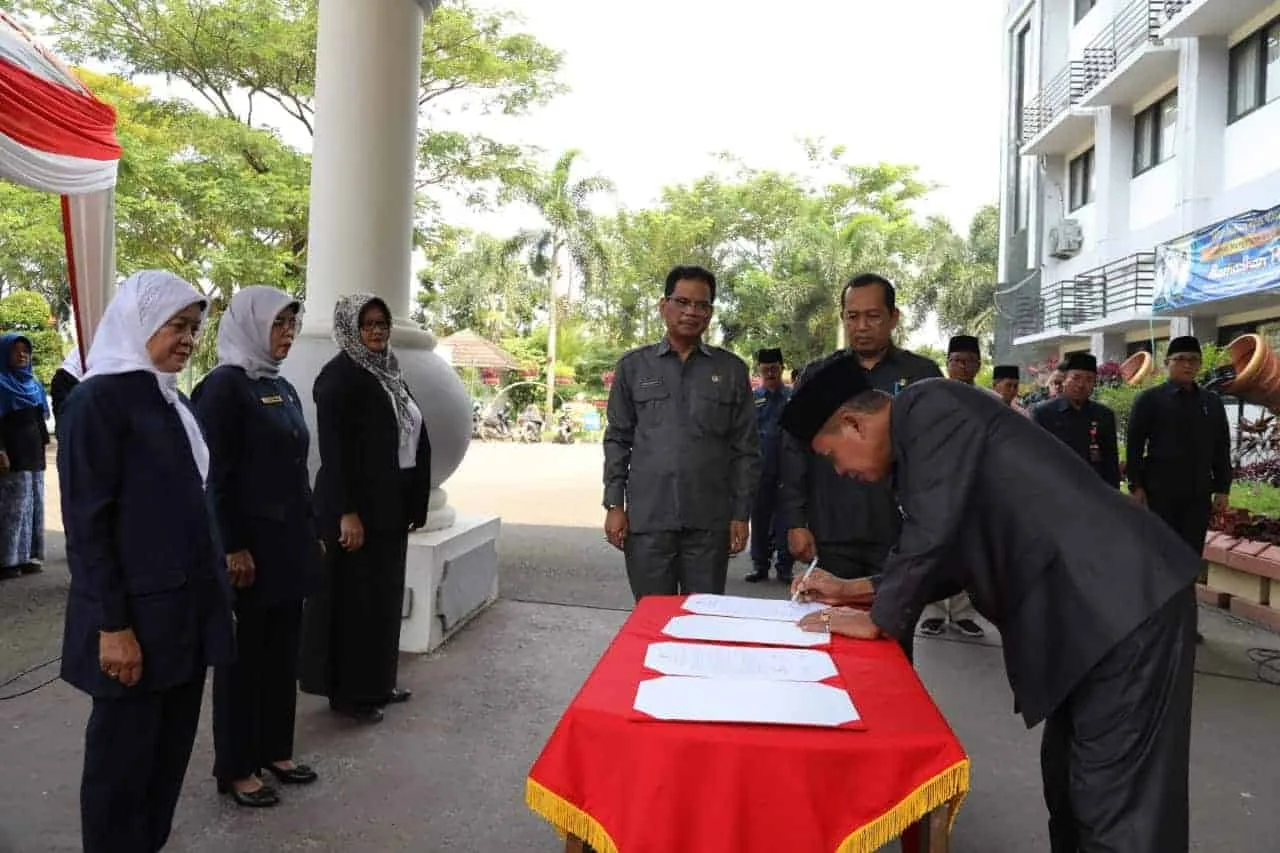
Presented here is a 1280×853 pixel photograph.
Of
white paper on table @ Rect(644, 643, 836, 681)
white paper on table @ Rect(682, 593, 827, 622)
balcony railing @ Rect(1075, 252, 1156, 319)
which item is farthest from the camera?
balcony railing @ Rect(1075, 252, 1156, 319)

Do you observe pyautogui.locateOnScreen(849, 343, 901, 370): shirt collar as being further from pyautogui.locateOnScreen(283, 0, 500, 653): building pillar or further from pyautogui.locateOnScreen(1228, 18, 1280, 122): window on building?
pyautogui.locateOnScreen(1228, 18, 1280, 122): window on building

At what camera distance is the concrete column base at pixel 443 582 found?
4555 mm

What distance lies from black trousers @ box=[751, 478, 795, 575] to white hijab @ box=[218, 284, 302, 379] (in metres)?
4.45

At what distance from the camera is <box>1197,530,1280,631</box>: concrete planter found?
5672 mm

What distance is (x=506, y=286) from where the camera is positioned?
32500 millimetres

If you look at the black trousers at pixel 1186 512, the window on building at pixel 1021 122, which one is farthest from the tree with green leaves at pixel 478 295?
the black trousers at pixel 1186 512

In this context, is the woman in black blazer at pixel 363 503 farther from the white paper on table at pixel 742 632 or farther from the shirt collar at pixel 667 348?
the white paper on table at pixel 742 632

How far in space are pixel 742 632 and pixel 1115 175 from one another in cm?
1784

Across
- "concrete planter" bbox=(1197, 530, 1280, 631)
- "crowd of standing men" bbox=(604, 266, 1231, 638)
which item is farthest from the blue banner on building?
"crowd of standing men" bbox=(604, 266, 1231, 638)

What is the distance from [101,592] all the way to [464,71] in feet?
43.4

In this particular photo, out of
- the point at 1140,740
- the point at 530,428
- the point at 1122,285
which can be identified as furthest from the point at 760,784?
the point at 530,428

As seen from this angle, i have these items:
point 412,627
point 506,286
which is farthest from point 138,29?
point 506,286

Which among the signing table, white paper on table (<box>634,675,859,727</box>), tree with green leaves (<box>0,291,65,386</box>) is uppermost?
tree with green leaves (<box>0,291,65,386</box>)

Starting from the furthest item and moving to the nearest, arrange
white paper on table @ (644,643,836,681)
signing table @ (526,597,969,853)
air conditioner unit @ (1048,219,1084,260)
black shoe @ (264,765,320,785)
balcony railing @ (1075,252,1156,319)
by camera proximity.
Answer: air conditioner unit @ (1048,219,1084,260) < balcony railing @ (1075,252,1156,319) < black shoe @ (264,765,320,785) < white paper on table @ (644,643,836,681) < signing table @ (526,597,969,853)
